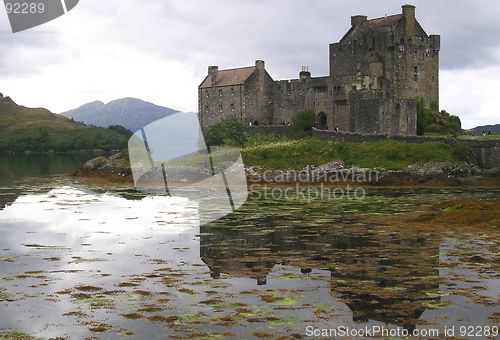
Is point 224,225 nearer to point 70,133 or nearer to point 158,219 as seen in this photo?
point 158,219

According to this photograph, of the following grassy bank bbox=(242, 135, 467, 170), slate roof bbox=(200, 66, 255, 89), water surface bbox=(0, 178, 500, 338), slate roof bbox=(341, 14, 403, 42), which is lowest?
water surface bbox=(0, 178, 500, 338)

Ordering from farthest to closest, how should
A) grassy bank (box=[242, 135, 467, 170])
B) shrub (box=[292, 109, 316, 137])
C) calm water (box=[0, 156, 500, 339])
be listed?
shrub (box=[292, 109, 316, 137])
grassy bank (box=[242, 135, 467, 170])
calm water (box=[0, 156, 500, 339])

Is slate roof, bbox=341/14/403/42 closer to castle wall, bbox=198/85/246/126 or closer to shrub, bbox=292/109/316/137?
shrub, bbox=292/109/316/137

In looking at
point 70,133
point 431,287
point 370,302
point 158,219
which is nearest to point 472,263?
point 431,287

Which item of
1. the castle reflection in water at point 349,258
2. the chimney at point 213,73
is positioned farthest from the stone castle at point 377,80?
the castle reflection in water at point 349,258

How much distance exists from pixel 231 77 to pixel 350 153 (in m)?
29.3

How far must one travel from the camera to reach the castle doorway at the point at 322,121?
250ft

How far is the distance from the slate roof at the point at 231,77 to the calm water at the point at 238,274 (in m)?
47.8

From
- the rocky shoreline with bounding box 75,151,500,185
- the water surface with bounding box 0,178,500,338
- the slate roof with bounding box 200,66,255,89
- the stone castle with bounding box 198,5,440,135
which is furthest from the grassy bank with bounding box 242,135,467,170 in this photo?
the water surface with bounding box 0,178,500,338

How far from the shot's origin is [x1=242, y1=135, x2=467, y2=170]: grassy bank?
60.2 m

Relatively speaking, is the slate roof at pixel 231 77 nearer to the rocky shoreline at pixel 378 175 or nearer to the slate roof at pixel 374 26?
the slate roof at pixel 374 26

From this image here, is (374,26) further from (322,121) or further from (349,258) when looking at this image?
(349,258)

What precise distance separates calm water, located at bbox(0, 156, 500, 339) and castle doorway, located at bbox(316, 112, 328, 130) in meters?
36.1

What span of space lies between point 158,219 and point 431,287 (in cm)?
1974
